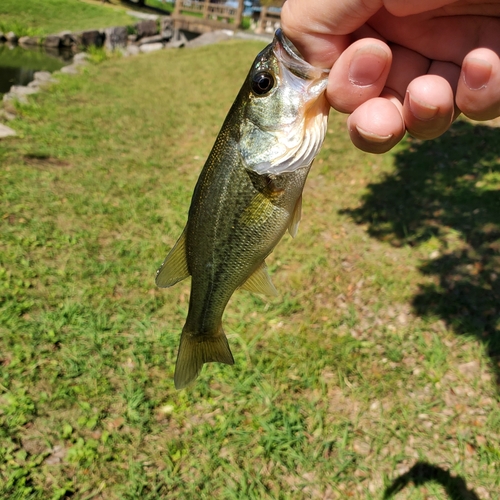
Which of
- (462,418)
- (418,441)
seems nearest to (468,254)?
(462,418)

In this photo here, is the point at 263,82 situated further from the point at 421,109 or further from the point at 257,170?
the point at 421,109

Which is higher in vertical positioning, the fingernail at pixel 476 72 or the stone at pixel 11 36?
the fingernail at pixel 476 72

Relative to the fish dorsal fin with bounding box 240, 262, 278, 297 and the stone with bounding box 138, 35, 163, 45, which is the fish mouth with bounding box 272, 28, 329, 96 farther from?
the stone with bounding box 138, 35, 163, 45

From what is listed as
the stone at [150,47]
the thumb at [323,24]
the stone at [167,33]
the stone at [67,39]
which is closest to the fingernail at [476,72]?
the thumb at [323,24]

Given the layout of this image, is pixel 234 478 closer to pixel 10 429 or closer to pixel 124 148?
pixel 10 429

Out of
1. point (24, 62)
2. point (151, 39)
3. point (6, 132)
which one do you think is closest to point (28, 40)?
point (24, 62)

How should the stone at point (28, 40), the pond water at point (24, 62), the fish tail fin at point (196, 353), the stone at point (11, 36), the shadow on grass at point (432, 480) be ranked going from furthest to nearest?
1. the stone at point (28, 40)
2. the stone at point (11, 36)
3. the pond water at point (24, 62)
4. the shadow on grass at point (432, 480)
5. the fish tail fin at point (196, 353)

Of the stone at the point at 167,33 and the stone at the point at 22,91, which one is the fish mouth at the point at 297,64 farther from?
the stone at the point at 167,33
